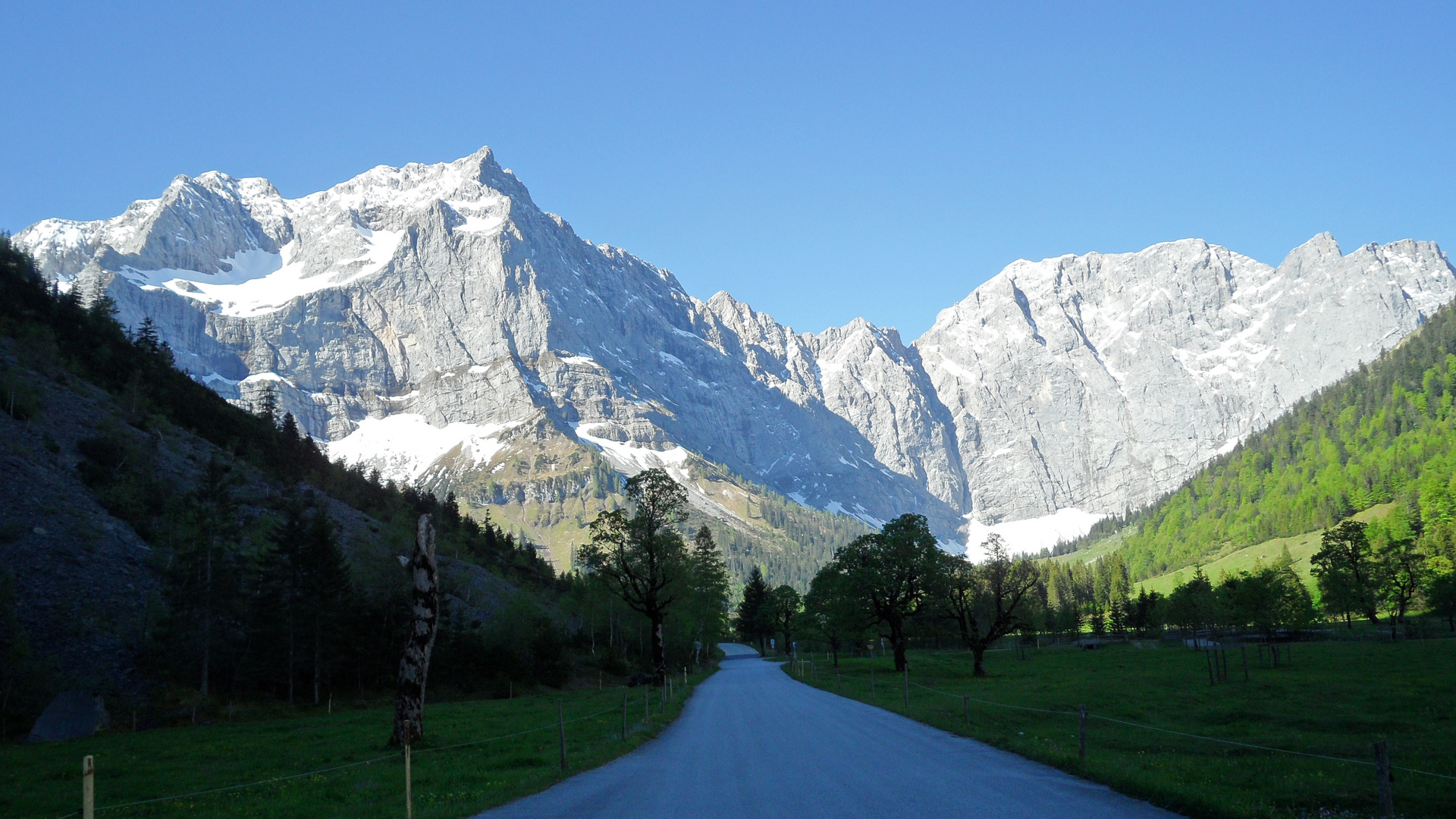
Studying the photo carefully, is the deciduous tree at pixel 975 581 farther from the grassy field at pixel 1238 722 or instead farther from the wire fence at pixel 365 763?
the wire fence at pixel 365 763

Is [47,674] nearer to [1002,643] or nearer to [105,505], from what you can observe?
[105,505]

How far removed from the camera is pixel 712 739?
2420 centimetres

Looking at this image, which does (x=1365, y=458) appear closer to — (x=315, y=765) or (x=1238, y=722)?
(x=1238, y=722)

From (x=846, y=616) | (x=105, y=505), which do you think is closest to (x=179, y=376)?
(x=105, y=505)

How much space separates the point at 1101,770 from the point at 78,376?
3451 inches

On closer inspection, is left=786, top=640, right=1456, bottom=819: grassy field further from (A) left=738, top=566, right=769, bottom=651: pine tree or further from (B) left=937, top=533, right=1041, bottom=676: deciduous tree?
(A) left=738, top=566, right=769, bottom=651: pine tree

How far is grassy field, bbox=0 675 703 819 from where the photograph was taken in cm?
1620

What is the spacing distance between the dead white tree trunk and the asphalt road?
24.0 feet

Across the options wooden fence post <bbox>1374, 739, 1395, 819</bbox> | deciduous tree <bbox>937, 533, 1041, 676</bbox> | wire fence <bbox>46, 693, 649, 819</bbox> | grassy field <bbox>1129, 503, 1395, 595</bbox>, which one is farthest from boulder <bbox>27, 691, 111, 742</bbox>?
grassy field <bbox>1129, 503, 1395, 595</bbox>

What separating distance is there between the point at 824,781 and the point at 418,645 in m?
14.1

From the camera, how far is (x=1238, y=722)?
27.0m

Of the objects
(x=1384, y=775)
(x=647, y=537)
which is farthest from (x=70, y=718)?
(x=1384, y=775)

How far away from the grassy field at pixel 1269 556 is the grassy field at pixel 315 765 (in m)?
123

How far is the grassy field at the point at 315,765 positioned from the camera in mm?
16203
